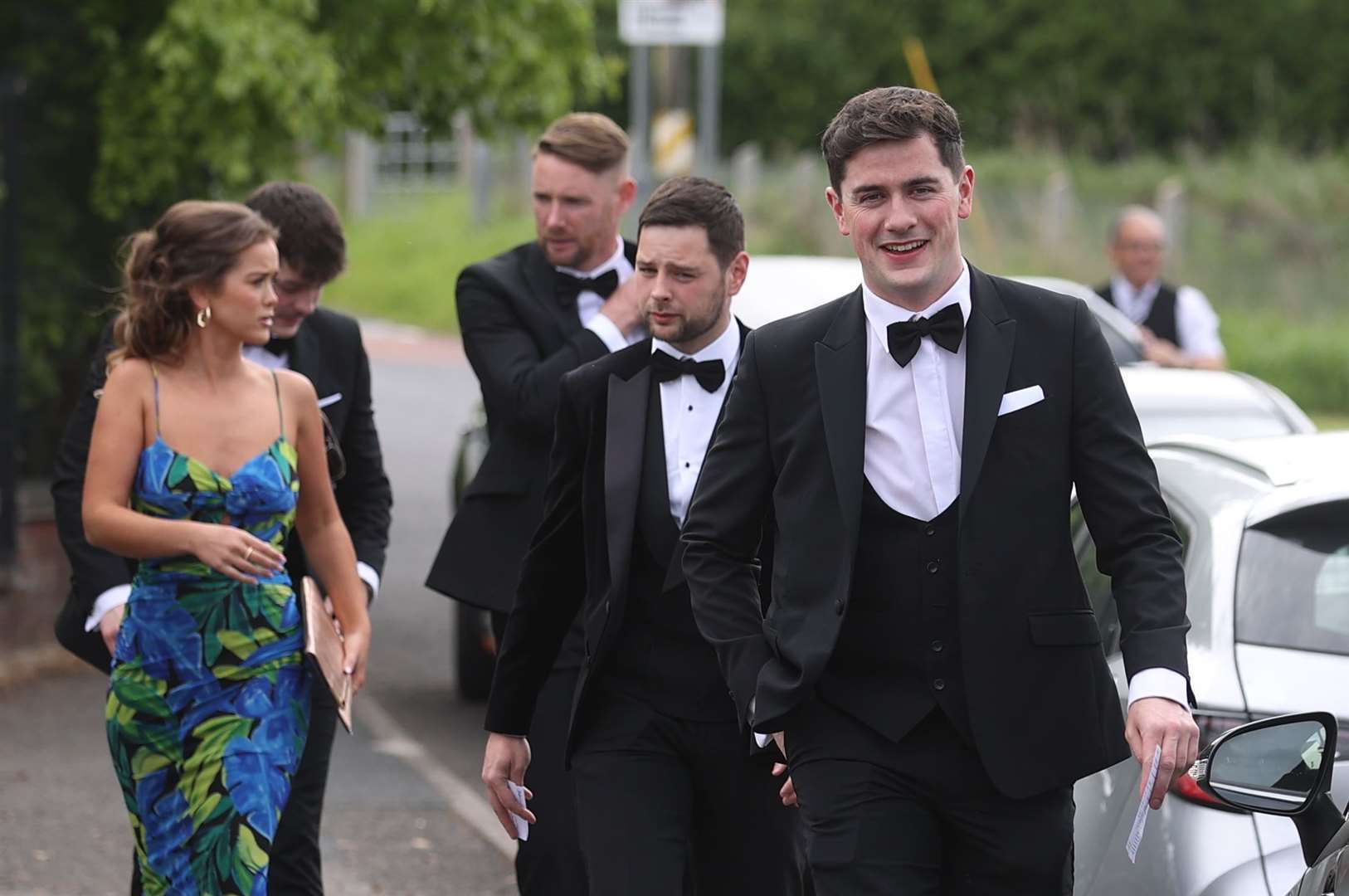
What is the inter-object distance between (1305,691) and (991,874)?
33.1 inches

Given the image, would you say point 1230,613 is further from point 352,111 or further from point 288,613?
point 352,111

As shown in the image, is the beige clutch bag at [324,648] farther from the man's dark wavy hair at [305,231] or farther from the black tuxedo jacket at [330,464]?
the man's dark wavy hair at [305,231]

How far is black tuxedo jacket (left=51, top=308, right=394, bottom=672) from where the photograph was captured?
512 cm

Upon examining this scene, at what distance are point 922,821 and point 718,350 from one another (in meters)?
1.36

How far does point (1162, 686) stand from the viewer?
11.1ft

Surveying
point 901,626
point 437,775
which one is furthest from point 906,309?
point 437,775

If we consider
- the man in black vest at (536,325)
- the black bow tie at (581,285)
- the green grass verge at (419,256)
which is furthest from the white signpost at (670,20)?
the green grass verge at (419,256)

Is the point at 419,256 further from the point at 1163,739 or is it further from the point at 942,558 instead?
the point at 1163,739

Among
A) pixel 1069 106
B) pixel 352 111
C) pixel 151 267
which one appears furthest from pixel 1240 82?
pixel 151 267

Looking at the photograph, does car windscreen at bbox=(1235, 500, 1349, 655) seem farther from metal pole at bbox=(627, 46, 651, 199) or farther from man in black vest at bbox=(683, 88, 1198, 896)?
metal pole at bbox=(627, 46, 651, 199)

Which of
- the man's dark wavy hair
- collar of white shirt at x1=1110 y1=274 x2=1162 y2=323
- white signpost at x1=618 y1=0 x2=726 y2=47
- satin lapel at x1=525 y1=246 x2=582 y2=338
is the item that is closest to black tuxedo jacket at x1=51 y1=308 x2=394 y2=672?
the man's dark wavy hair

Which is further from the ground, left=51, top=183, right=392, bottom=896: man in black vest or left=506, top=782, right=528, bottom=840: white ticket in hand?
left=51, top=183, right=392, bottom=896: man in black vest

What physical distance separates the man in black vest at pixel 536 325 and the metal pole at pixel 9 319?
5.78 meters

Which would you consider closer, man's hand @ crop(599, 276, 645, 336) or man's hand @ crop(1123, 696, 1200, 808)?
man's hand @ crop(1123, 696, 1200, 808)
